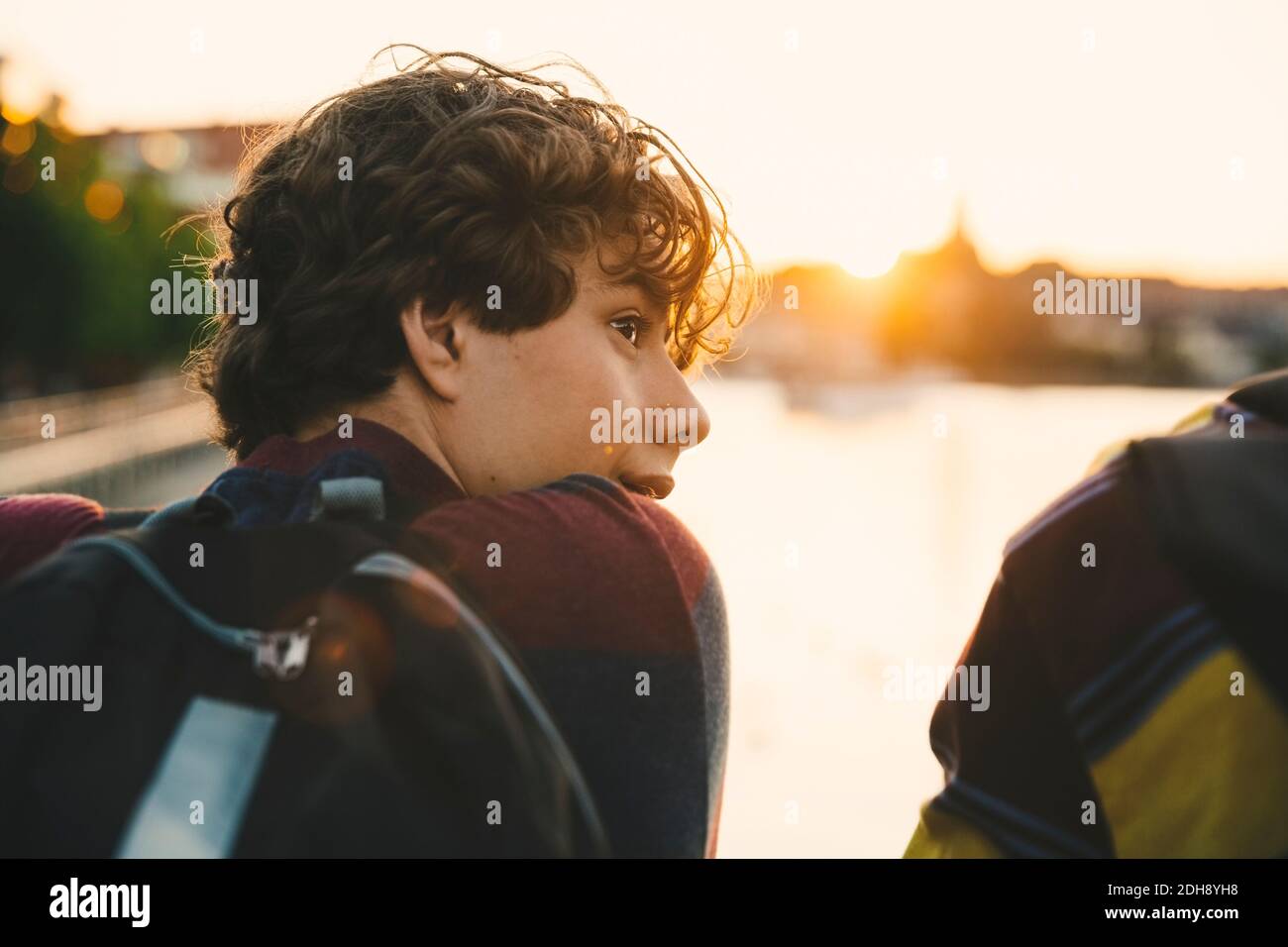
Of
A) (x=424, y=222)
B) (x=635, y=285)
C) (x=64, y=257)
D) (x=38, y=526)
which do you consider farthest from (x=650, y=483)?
(x=64, y=257)

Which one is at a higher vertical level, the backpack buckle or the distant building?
the distant building

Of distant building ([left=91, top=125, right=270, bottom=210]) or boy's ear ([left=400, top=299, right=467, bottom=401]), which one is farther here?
distant building ([left=91, top=125, right=270, bottom=210])

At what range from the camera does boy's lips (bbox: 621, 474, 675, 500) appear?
1562mm

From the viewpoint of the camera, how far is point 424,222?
4.78 feet

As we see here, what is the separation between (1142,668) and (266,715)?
24.7 inches

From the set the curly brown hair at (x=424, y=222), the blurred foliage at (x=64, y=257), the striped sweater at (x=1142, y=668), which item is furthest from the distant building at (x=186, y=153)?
A: the striped sweater at (x=1142, y=668)

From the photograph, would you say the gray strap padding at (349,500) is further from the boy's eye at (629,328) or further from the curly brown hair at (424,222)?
the boy's eye at (629,328)

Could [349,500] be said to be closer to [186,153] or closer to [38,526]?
[38,526]

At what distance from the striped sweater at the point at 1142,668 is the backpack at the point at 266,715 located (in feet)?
1.16

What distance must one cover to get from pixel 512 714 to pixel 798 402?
58916 mm

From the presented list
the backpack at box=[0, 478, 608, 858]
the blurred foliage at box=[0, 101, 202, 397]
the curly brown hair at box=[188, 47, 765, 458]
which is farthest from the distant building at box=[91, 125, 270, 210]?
the backpack at box=[0, 478, 608, 858]

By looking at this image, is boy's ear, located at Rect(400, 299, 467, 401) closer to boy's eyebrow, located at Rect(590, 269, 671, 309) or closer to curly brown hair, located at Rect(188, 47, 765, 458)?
curly brown hair, located at Rect(188, 47, 765, 458)

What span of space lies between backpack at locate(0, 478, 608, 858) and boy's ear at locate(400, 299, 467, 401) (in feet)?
1.55
